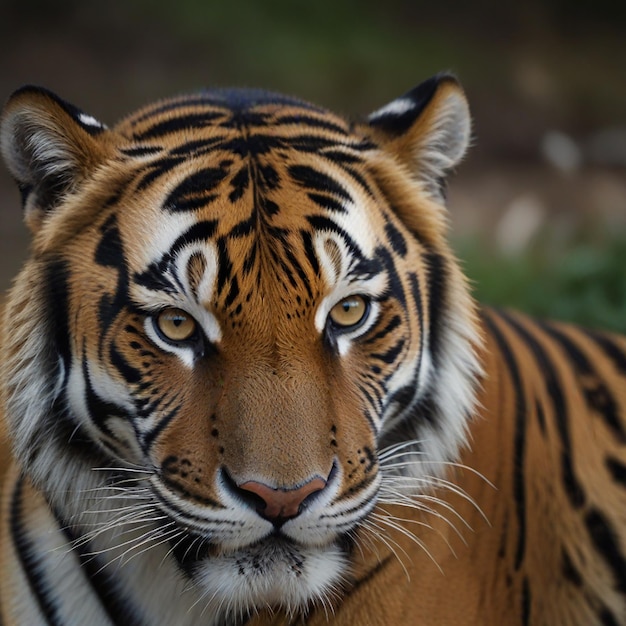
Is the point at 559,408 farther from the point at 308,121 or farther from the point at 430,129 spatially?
the point at 308,121

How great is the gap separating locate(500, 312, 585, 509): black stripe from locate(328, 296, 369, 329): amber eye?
2.01 feet

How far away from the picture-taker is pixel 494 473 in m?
1.81

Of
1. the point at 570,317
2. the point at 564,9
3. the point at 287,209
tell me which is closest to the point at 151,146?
the point at 287,209

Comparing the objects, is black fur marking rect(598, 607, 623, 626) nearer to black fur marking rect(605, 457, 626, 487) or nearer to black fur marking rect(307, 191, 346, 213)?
black fur marking rect(605, 457, 626, 487)

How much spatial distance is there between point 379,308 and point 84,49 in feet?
18.9

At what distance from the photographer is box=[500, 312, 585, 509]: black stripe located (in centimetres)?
189

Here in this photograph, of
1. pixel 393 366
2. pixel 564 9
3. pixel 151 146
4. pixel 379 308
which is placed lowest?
pixel 393 366

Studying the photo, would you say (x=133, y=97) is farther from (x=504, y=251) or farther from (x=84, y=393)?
(x=84, y=393)

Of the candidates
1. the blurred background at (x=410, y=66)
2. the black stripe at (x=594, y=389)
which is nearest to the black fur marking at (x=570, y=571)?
the black stripe at (x=594, y=389)

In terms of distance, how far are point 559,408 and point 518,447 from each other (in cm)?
18

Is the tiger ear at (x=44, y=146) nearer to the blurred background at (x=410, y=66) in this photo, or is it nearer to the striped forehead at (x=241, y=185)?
the striped forehead at (x=241, y=185)

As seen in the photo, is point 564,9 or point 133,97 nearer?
point 133,97

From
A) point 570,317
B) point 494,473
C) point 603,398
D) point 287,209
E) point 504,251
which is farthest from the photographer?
point 504,251

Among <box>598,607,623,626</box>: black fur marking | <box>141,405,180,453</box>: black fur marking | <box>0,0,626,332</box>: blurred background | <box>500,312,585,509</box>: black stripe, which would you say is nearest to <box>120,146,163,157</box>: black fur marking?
<box>141,405,180,453</box>: black fur marking
